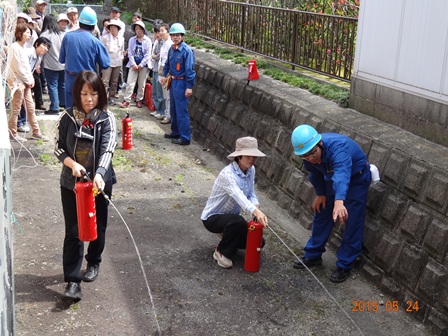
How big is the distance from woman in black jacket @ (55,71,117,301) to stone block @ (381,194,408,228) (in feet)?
8.85

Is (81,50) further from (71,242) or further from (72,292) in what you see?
(72,292)

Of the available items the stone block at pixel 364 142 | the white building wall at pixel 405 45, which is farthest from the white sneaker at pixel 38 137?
the stone block at pixel 364 142

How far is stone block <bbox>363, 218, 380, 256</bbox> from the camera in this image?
652 cm

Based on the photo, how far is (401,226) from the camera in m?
6.20

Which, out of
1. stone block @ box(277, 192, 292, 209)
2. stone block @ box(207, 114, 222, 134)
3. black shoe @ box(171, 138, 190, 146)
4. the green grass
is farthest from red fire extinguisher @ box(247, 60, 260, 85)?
stone block @ box(277, 192, 292, 209)

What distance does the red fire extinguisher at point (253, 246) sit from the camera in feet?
21.5

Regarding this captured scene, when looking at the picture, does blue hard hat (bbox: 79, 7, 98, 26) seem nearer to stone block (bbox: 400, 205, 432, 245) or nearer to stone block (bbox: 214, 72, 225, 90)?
stone block (bbox: 214, 72, 225, 90)

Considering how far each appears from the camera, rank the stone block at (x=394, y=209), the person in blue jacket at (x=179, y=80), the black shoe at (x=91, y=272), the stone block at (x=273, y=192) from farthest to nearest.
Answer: the person in blue jacket at (x=179, y=80) < the stone block at (x=273, y=192) < the black shoe at (x=91, y=272) < the stone block at (x=394, y=209)

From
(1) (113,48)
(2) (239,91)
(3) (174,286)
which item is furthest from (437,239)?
(1) (113,48)

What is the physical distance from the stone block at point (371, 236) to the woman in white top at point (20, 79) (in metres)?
5.89

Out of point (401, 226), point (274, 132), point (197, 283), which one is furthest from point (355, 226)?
point (274, 132)

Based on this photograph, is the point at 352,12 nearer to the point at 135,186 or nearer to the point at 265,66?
the point at 265,66

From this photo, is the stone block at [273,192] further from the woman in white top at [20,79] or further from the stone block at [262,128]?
the woman in white top at [20,79]

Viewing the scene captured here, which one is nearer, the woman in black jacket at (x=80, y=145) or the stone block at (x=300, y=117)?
the woman in black jacket at (x=80, y=145)
